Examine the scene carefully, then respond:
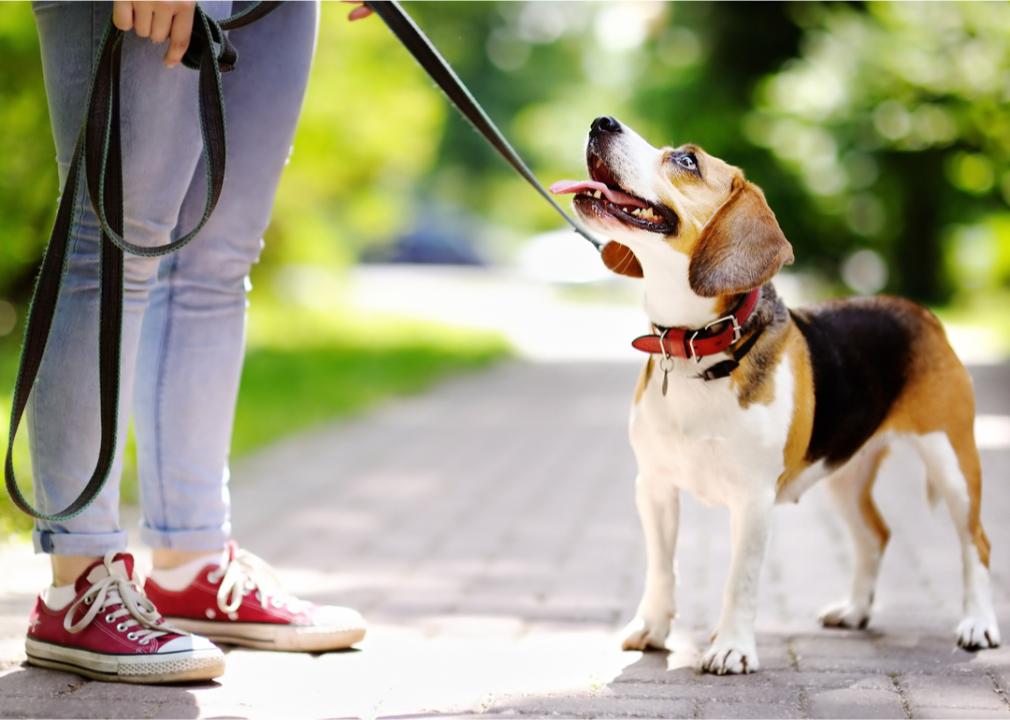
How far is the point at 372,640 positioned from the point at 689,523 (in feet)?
8.38

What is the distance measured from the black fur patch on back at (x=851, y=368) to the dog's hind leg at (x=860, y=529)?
162mm

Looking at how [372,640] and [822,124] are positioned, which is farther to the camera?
[822,124]

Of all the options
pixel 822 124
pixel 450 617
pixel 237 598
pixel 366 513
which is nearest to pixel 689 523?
pixel 366 513

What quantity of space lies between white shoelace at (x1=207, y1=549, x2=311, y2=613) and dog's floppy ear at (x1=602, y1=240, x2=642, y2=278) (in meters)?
1.29

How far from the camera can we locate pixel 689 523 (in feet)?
19.5

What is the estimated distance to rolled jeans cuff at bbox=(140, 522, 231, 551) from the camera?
3477 millimetres

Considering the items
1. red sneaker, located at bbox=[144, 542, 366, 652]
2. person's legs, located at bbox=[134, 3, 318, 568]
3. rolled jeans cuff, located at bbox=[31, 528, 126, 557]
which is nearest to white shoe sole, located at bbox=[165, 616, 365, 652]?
red sneaker, located at bbox=[144, 542, 366, 652]

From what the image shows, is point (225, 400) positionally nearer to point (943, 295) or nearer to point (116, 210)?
point (116, 210)

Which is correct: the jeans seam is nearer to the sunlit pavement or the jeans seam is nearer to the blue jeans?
the blue jeans

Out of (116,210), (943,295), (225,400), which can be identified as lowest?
(943,295)

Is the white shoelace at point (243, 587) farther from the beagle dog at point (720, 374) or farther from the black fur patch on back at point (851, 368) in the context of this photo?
the black fur patch on back at point (851, 368)

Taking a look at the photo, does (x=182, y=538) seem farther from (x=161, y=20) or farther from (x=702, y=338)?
(x=702, y=338)

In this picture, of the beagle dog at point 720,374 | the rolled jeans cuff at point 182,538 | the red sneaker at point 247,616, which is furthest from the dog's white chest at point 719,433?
the rolled jeans cuff at point 182,538

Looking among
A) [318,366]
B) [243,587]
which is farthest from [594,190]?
[318,366]
